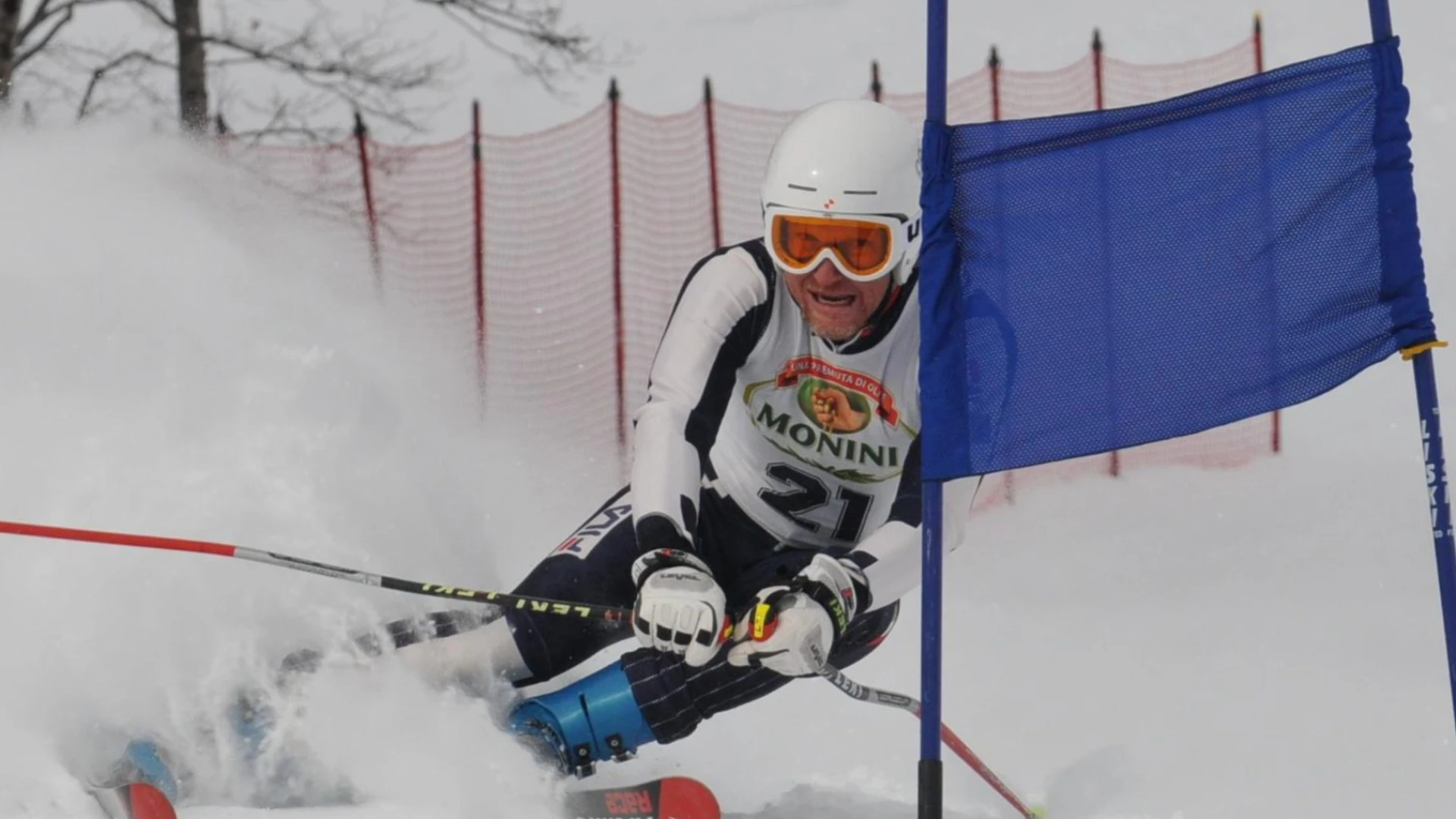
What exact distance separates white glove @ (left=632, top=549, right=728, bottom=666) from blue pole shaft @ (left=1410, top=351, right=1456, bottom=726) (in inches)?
60.2

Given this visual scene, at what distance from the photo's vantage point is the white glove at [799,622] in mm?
3836

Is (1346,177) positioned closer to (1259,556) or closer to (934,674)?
(934,674)

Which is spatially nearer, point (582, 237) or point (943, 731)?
point (943, 731)

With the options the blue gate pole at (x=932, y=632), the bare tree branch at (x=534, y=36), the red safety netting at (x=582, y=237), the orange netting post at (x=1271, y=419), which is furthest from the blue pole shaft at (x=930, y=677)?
the bare tree branch at (x=534, y=36)

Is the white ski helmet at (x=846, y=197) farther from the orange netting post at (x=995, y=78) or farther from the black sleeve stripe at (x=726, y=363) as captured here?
the orange netting post at (x=995, y=78)

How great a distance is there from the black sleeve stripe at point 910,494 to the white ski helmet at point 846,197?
1.66ft

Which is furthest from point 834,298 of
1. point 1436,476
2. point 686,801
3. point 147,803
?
point 147,803

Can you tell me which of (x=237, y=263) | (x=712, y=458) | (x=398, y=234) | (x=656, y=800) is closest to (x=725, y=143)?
(x=398, y=234)

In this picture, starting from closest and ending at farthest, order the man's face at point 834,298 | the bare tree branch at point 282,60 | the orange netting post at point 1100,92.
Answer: the man's face at point 834,298
the orange netting post at point 1100,92
the bare tree branch at point 282,60

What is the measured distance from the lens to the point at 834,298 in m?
4.05

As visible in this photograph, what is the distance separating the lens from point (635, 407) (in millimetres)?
10016

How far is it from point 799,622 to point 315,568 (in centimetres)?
118

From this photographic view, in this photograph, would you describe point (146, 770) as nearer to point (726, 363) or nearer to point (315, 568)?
point (315, 568)

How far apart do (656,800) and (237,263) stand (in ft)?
9.47
